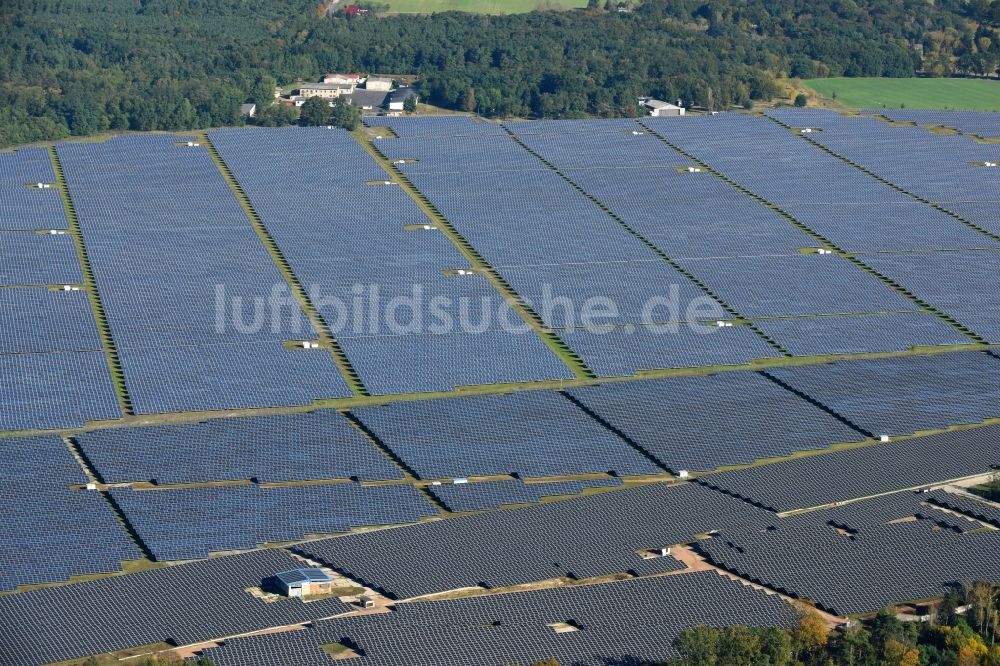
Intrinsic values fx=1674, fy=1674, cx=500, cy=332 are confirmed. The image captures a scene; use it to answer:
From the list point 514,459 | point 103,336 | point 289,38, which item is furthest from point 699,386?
point 289,38

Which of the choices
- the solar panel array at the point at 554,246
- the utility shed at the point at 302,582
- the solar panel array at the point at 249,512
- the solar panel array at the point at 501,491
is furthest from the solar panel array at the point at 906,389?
the utility shed at the point at 302,582

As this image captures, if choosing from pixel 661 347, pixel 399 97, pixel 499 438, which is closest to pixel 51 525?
pixel 499 438

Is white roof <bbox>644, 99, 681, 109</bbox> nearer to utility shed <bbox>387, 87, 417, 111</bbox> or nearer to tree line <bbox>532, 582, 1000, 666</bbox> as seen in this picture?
utility shed <bbox>387, 87, 417, 111</bbox>

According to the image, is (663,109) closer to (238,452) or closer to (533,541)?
(238,452)

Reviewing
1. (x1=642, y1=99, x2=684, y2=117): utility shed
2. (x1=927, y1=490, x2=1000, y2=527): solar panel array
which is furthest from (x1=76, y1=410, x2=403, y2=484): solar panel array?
(x1=642, y1=99, x2=684, y2=117): utility shed

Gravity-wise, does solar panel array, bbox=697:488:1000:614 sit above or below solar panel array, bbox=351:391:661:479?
above

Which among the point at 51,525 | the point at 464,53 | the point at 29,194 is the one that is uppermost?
the point at 464,53

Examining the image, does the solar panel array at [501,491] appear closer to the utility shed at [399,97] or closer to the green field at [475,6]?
the utility shed at [399,97]

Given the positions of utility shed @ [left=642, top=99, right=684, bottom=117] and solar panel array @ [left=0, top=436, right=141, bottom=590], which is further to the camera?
utility shed @ [left=642, top=99, right=684, bottom=117]
